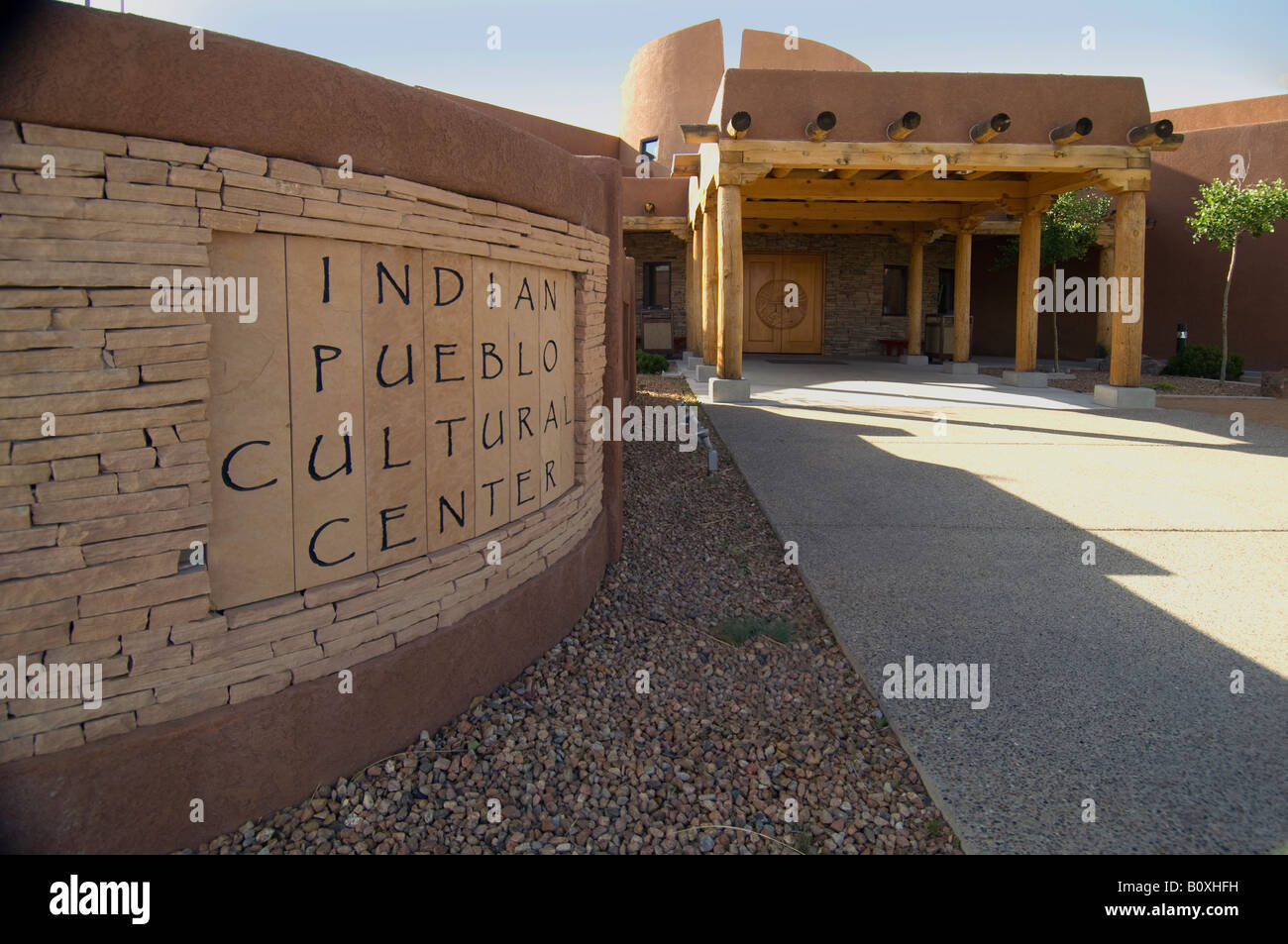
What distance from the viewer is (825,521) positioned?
6.26 meters

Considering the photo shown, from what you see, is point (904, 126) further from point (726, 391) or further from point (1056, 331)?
point (1056, 331)

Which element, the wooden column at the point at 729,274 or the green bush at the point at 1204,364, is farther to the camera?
the green bush at the point at 1204,364

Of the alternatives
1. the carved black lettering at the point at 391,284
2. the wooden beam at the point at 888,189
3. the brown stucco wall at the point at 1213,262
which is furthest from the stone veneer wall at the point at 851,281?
the carved black lettering at the point at 391,284

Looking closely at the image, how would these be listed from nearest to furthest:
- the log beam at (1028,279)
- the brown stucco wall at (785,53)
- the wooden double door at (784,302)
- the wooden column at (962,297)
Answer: the log beam at (1028,279)
the wooden column at (962,297)
the wooden double door at (784,302)
the brown stucco wall at (785,53)

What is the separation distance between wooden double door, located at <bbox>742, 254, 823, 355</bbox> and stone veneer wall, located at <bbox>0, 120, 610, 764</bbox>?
19.8m

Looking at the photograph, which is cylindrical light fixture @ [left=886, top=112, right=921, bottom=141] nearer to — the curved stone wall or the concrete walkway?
the concrete walkway

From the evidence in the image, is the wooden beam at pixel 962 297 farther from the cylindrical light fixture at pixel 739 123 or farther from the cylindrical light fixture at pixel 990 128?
the cylindrical light fixture at pixel 739 123

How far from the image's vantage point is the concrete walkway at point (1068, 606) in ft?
9.46

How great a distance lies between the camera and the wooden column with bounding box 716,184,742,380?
38.7ft

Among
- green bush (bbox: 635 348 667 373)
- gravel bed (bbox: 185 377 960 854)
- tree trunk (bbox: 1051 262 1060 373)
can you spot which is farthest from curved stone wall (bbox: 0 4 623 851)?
tree trunk (bbox: 1051 262 1060 373)

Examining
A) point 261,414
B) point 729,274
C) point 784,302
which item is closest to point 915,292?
point 784,302

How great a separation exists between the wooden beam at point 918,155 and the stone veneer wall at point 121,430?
9.73 meters
